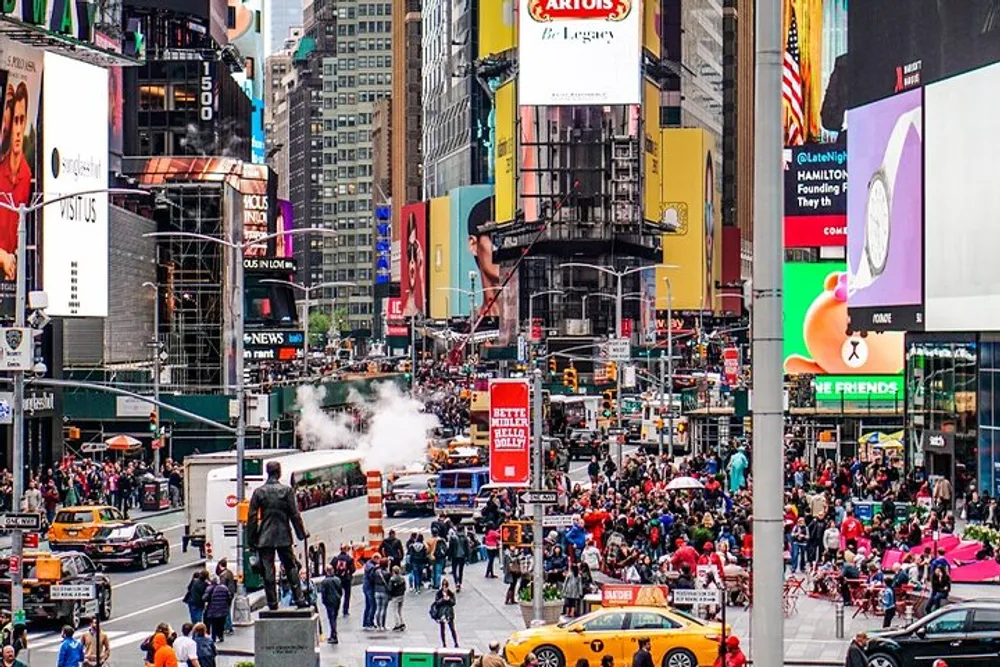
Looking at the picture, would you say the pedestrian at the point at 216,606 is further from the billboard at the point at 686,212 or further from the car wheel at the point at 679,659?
the billboard at the point at 686,212

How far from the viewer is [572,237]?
144 meters

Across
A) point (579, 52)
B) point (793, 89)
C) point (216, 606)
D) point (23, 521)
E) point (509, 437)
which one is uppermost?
point (579, 52)

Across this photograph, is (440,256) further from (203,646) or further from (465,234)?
(203,646)

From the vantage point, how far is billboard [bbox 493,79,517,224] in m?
144

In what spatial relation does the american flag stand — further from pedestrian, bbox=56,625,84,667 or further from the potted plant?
pedestrian, bbox=56,625,84,667

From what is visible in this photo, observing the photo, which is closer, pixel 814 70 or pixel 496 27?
pixel 814 70

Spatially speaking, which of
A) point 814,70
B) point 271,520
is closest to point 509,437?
point 271,520

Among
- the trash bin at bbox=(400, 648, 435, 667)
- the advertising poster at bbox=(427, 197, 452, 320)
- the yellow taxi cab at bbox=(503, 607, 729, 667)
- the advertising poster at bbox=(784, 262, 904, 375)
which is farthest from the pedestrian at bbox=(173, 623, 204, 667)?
the advertising poster at bbox=(427, 197, 452, 320)

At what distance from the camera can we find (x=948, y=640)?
2902cm

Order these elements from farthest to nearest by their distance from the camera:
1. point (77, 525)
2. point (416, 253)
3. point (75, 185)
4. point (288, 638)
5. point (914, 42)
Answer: point (416, 253) → point (75, 185) → point (914, 42) → point (77, 525) → point (288, 638)

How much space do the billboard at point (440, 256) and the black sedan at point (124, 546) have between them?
417 ft

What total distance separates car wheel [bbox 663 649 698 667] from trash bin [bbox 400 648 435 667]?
476 centimetres

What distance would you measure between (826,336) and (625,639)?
54406 millimetres

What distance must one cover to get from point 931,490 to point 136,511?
26.6 meters
